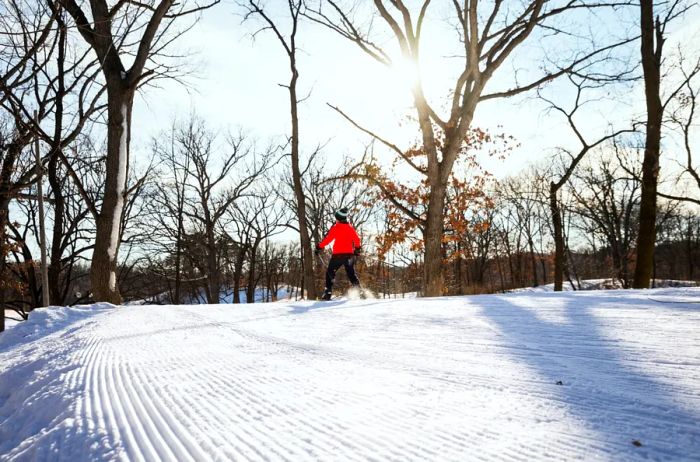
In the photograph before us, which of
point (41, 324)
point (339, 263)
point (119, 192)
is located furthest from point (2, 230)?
point (339, 263)

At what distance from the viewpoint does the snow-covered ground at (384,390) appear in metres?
0.88

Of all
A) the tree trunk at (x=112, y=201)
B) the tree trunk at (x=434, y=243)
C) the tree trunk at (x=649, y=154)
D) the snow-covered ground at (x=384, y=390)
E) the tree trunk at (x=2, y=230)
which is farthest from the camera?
the tree trunk at (x=2, y=230)

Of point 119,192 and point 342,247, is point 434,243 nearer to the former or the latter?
point 342,247

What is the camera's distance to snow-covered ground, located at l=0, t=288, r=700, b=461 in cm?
88

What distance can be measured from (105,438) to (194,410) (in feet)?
0.81

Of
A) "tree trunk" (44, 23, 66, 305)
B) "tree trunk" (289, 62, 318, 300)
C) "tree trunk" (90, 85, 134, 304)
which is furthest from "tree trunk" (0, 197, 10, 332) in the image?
"tree trunk" (289, 62, 318, 300)

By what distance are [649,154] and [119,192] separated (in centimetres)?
1071

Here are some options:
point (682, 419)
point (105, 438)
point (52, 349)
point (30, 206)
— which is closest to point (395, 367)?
point (682, 419)

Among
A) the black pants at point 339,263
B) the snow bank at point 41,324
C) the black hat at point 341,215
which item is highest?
the black hat at point 341,215

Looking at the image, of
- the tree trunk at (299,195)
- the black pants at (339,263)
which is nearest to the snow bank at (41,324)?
the black pants at (339,263)

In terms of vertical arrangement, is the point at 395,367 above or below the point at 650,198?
below

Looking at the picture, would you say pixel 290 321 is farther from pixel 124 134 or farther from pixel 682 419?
pixel 124 134

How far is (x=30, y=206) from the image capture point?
16.5 meters

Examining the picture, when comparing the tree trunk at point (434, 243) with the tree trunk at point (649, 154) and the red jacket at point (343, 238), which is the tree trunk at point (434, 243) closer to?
the red jacket at point (343, 238)
